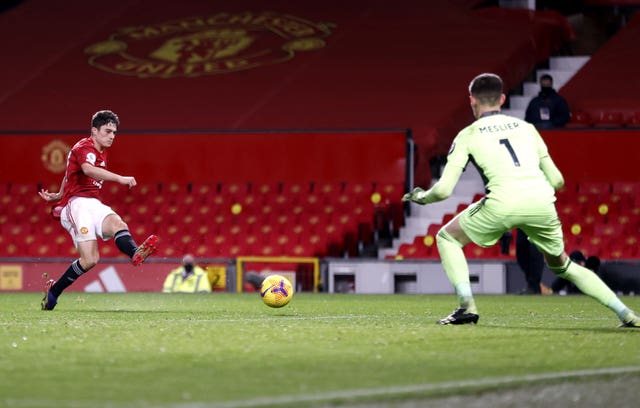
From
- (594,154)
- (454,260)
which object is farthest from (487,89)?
(594,154)

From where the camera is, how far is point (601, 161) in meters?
21.8

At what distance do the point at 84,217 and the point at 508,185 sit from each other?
4.55 m

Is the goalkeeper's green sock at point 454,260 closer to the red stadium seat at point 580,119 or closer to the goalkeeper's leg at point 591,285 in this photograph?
the goalkeeper's leg at point 591,285

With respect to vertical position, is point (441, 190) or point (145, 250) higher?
point (441, 190)

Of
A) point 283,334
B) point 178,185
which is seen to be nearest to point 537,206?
point 283,334

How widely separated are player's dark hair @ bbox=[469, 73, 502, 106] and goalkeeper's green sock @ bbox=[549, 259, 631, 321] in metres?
1.32

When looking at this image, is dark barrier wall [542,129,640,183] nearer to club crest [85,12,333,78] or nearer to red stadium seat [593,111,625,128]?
red stadium seat [593,111,625,128]

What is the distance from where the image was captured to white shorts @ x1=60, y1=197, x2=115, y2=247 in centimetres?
1186

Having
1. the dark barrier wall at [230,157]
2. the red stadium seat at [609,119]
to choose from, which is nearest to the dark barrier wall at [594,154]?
the red stadium seat at [609,119]

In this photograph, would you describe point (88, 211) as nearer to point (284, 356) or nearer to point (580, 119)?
point (284, 356)

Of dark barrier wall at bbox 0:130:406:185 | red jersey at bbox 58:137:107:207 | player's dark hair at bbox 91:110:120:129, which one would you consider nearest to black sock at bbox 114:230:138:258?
red jersey at bbox 58:137:107:207

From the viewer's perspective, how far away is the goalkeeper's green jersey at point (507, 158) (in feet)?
29.8

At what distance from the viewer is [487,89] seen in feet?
30.2

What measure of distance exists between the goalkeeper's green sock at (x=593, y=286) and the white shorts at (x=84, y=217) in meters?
4.66
